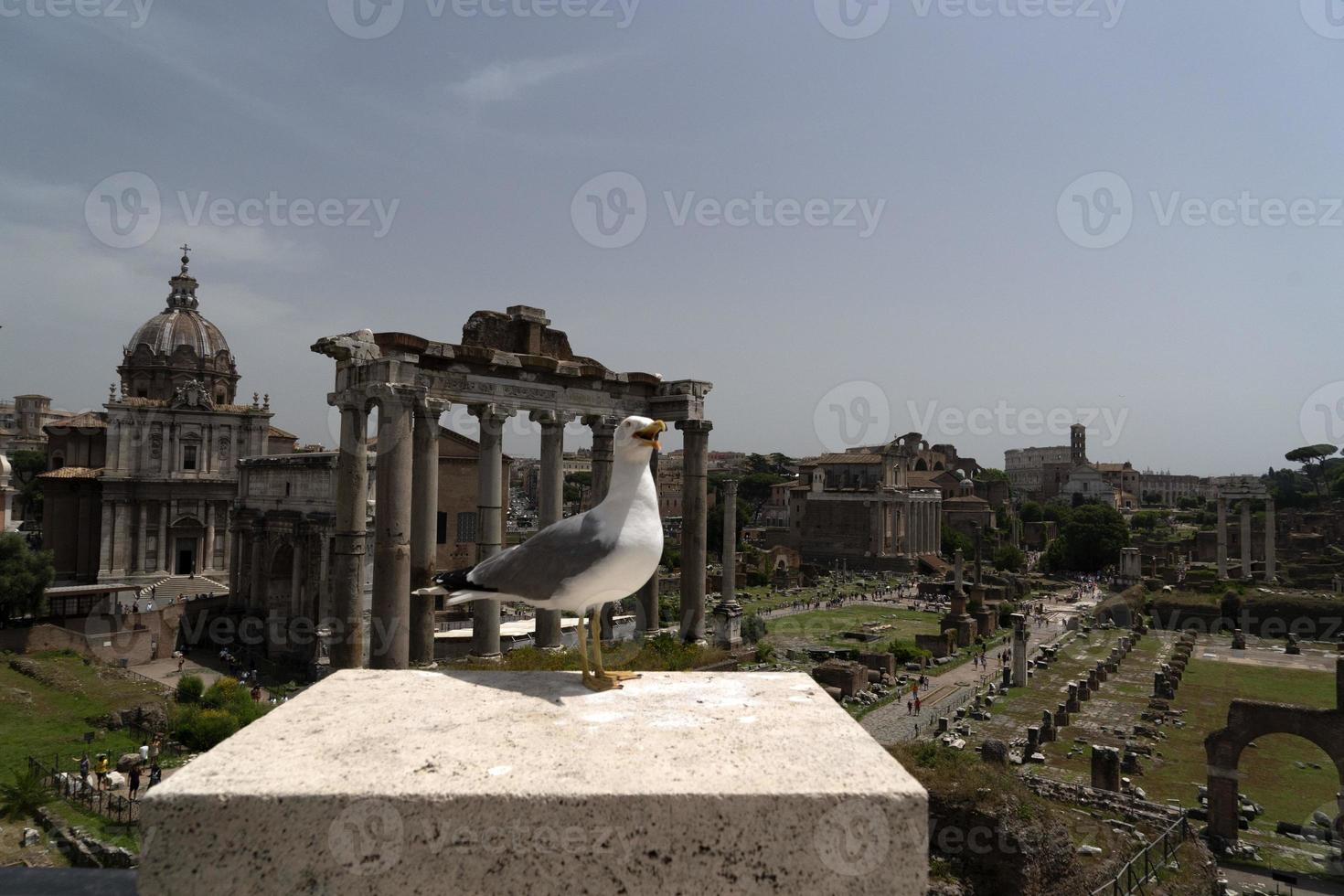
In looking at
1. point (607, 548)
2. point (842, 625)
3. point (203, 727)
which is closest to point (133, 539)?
point (203, 727)

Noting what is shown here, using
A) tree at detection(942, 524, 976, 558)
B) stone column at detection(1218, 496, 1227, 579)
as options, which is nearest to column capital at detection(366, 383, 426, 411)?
stone column at detection(1218, 496, 1227, 579)

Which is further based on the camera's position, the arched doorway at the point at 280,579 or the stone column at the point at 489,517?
the arched doorway at the point at 280,579

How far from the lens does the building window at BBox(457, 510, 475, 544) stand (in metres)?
42.1

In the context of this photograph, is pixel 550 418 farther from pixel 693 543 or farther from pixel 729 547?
pixel 729 547

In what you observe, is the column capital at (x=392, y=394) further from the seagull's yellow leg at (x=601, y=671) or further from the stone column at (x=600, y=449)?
the seagull's yellow leg at (x=601, y=671)

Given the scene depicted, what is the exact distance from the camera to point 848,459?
100 meters

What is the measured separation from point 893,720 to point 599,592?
27.4 m

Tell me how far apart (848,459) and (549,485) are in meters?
87.6

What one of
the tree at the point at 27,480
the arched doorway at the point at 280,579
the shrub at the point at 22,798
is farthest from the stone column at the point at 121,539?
the shrub at the point at 22,798

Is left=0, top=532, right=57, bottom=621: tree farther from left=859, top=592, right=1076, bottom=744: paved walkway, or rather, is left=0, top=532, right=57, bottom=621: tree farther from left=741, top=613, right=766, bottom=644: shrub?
left=859, top=592, right=1076, bottom=744: paved walkway

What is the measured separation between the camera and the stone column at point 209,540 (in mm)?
45438

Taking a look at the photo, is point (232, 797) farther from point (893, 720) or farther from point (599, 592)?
point (893, 720)

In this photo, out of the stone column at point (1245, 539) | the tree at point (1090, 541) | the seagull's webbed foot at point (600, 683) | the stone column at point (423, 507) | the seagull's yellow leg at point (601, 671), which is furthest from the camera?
the tree at point (1090, 541)

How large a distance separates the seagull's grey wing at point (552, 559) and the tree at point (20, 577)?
3395cm
